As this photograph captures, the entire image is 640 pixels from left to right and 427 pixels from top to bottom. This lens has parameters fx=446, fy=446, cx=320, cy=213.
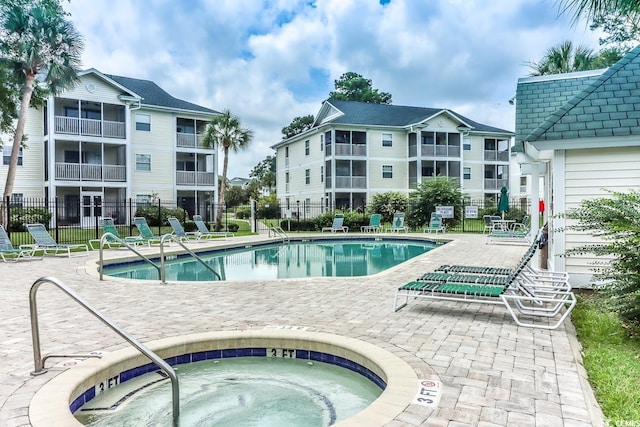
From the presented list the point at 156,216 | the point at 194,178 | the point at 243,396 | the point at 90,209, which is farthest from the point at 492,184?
the point at 243,396

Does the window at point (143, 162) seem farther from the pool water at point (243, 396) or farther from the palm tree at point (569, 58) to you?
the pool water at point (243, 396)

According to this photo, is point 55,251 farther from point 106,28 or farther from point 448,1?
point 448,1

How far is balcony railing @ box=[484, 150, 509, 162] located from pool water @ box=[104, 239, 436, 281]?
19.4 meters

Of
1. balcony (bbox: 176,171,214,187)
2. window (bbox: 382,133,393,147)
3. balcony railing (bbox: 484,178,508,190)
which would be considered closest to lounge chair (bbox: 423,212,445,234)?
window (bbox: 382,133,393,147)

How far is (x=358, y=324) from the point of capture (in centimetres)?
542

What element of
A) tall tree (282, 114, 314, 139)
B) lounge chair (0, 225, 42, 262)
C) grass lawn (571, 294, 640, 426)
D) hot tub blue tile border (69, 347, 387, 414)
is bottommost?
hot tub blue tile border (69, 347, 387, 414)

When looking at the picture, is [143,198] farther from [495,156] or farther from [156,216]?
[495,156]

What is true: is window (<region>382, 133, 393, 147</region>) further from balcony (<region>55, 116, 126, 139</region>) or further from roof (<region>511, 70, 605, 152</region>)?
roof (<region>511, 70, 605, 152</region>)

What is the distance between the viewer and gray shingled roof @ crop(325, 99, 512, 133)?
3259 cm

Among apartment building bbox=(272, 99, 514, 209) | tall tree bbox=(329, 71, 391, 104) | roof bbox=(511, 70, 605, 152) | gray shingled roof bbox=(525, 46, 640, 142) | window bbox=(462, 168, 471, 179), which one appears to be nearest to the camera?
gray shingled roof bbox=(525, 46, 640, 142)

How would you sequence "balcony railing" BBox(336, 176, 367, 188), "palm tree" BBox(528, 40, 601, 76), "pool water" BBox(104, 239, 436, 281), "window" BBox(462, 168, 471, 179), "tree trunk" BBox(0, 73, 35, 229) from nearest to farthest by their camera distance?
"pool water" BBox(104, 239, 436, 281) → "tree trunk" BBox(0, 73, 35, 229) → "palm tree" BBox(528, 40, 601, 76) → "balcony railing" BBox(336, 176, 367, 188) → "window" BBox(462, 168, 471, 179)

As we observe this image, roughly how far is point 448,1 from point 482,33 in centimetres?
179

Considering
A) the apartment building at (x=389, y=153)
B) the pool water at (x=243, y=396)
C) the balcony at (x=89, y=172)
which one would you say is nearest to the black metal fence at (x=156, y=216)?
the balcony at (x=89, y=172)

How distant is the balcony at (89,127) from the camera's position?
24547 millimetres
